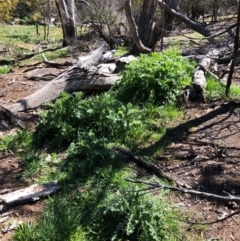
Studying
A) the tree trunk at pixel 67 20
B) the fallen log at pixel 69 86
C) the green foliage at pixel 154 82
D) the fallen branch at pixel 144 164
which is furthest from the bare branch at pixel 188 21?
the tree trunk at pixel 67 20

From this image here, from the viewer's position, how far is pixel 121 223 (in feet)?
10.7

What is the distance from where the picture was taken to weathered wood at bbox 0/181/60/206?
3.94 metres

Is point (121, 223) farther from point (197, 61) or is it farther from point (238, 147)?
point (197, 61)

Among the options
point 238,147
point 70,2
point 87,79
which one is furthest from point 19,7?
point 238,147

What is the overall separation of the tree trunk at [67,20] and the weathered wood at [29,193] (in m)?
11.6

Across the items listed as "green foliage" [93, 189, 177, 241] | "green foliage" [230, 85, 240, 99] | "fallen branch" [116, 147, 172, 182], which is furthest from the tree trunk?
"green foliage" [93, 189, 177, 241]

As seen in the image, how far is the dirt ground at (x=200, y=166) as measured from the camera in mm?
3580

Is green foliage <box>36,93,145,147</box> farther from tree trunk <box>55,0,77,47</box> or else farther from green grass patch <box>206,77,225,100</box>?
tree trunk <box>55,0,77,47</box>

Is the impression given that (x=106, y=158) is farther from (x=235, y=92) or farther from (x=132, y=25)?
(x=132, y=25)

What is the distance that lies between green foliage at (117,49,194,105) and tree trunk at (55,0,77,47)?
9.32 m

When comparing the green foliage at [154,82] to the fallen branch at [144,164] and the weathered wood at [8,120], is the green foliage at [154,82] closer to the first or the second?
the fallen branch at [144,164]

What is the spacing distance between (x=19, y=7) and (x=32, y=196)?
3828 cm

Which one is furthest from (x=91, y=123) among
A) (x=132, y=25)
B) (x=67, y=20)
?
(x=67, y=20)

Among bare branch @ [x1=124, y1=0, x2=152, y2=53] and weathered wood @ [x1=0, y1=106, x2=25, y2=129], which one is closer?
weathered wood @ [x1=0, y1=106, x2=25, y2=129]
